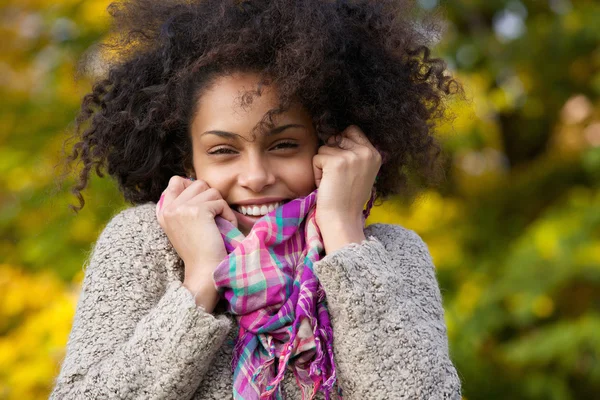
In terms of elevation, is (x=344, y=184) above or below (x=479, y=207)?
below

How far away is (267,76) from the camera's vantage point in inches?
79.5

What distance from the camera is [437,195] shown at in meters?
5.43

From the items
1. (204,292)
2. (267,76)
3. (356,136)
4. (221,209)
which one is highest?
(267,76)

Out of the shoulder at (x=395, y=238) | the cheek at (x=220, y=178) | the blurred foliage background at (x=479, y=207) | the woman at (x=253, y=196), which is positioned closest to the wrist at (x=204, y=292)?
the woman at (x=253, y=196)

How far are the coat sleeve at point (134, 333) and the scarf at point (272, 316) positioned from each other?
0.10m

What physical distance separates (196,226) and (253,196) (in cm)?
19

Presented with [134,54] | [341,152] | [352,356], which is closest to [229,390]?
[352,356]

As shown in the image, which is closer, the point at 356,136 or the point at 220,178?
the point at 220,178

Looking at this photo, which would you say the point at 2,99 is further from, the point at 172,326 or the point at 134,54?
the point at 172,326

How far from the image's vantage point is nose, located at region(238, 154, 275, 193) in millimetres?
1967

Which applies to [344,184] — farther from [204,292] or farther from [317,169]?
[204,292]

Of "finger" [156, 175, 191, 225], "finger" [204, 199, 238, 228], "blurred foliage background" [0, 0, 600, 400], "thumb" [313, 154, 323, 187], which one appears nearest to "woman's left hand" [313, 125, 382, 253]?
"thumb" [313, 154, 323, 187]

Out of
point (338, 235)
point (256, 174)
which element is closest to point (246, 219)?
point (256, 174)

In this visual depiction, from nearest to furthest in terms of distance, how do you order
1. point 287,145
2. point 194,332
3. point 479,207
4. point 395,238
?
1. point 194,332
2. point 287,145
3. point 395,238
4. point 479,207
